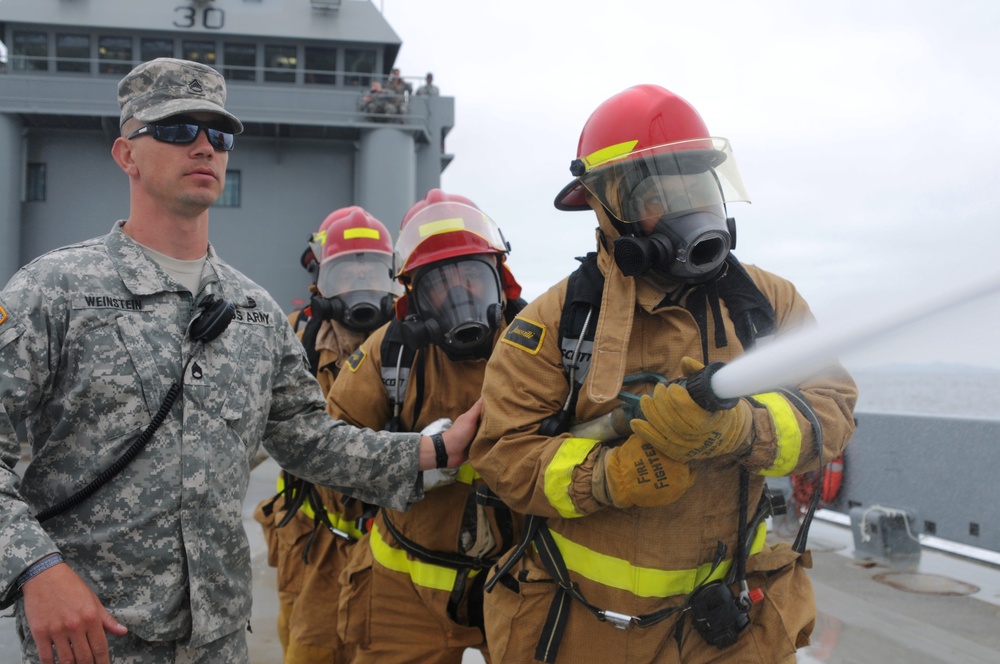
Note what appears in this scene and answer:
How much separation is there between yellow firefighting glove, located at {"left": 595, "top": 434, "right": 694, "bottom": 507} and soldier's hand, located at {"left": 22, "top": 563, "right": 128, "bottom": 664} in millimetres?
Result: 1112

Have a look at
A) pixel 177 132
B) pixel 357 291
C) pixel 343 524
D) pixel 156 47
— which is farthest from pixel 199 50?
pixel 177 132

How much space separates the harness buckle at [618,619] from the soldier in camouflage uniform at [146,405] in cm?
91

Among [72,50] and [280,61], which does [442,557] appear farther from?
[72,50]

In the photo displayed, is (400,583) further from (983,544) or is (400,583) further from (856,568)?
(983,544)

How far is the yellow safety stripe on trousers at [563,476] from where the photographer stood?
199 centimetres

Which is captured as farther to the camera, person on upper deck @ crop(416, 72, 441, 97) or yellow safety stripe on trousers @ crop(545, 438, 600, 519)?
person on upper deck @ crop(416, 72, 441, 97)

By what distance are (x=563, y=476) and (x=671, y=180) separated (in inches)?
31.6

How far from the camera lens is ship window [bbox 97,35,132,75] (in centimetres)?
1788

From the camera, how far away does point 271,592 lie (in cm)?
547

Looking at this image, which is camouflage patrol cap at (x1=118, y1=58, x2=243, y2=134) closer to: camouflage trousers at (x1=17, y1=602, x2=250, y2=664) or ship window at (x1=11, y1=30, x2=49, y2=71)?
camouflage trousers at (x1=17, y1=602, x2=250, y2=664)

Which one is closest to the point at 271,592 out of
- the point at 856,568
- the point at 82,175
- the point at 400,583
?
the point at 400,583

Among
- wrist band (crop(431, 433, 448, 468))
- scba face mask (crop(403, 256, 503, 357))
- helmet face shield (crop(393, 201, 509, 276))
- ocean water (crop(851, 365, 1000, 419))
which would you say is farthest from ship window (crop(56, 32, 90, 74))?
ocean water (crop(851, 365, 1000, 419))

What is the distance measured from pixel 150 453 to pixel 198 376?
0.21m

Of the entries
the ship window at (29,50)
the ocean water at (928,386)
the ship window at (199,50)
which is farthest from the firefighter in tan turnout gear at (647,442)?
the ship window at (29,50)
